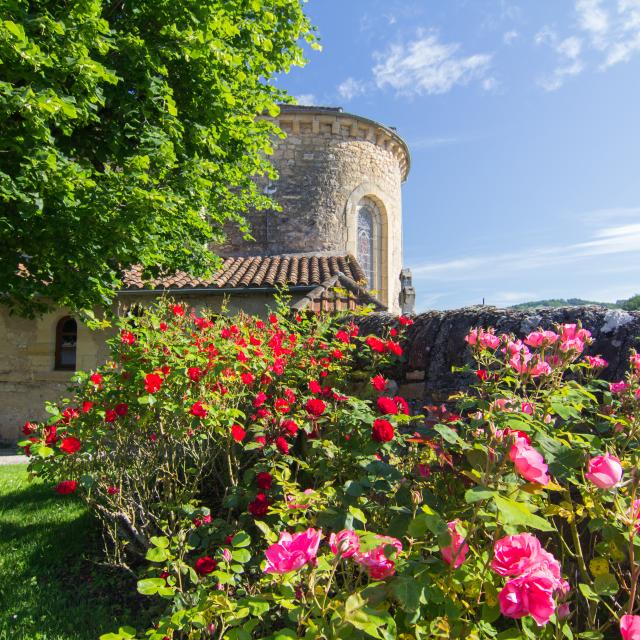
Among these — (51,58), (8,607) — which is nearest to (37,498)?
(8,607)

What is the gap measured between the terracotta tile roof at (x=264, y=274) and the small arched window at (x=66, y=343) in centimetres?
230

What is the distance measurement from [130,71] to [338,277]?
19.5ft

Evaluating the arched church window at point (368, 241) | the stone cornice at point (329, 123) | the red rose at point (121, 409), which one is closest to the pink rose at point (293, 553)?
the red rose at point (121, 409)

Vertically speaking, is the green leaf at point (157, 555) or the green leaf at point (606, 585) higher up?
the green leaf at point (606, 585)

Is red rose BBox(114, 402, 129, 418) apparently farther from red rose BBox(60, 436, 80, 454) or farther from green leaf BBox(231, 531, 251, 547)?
green leaf BBox(231, 531, 251, 547)

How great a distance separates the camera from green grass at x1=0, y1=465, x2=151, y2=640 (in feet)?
9.04

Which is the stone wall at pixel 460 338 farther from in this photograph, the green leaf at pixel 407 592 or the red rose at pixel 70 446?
the red rose at pixel 70 446

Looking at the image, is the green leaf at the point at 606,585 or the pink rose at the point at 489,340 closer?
the green leaf at the point at 606,585

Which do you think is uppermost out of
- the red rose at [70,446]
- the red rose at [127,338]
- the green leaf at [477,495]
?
the red rose at [127,338]

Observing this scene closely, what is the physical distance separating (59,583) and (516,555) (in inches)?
135

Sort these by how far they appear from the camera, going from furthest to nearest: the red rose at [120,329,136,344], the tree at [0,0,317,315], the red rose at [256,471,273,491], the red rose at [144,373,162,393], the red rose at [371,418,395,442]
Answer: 1. the tree at [0,0,317,315]
2. the red rose at [120,329,136,344]
3. the red rose at [144,373,162,393]
4. the red rose at [256,471,273,491]
5. the red rose at [371,418,395,442]

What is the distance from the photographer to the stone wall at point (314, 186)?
44.6 feet

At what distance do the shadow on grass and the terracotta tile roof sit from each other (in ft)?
20.0

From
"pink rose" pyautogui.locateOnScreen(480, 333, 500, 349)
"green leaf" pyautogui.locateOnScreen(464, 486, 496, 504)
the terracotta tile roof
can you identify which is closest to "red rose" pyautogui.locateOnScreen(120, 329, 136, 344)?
"pink rose" pyautogui.locateOnScreen(480, 333, 500, 349)
